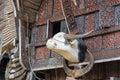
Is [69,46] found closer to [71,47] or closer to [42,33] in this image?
[71,47]

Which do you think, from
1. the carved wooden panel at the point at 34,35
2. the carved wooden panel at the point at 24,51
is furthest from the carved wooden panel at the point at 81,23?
the carved wooden panel at the point at 24,51

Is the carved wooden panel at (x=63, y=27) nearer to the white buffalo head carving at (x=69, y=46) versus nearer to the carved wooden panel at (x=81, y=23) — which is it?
the carved wooden panel at (x=81, y=23)

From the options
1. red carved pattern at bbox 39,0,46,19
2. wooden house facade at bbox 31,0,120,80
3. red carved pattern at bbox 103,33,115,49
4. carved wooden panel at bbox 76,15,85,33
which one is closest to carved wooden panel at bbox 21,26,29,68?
wooden house facade at bbox 31,0,120,80

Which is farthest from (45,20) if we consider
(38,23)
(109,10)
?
(109,10)

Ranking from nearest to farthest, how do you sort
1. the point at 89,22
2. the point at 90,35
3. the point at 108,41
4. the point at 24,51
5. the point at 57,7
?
the point at 108,41 < the point at 90,35 < the point at 89,22 < the point at 57,7 < the point at 24,51

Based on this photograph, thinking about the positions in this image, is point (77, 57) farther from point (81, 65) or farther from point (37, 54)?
point (37, 54)

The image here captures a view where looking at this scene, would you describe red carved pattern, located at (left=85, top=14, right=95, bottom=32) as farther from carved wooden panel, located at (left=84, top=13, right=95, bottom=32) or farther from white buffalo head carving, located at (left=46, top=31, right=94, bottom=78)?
white buffalo head carving, located at (left=46, top=31, right=94, bottom=78)

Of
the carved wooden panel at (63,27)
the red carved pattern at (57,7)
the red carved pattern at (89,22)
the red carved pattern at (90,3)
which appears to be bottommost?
the carved wooden panel at (63,27)

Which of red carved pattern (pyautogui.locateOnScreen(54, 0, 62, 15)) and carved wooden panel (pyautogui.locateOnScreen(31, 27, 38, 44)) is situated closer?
red carved pattern (pyautogui.locateOnScreen(54, 0, 62, 15))

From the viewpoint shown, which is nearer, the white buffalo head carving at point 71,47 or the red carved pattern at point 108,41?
the red carved pattern at point 108,41

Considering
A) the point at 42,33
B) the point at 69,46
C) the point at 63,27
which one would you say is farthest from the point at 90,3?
Result: the point at 42,33

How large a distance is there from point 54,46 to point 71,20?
50 cm

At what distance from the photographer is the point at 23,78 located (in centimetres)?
721

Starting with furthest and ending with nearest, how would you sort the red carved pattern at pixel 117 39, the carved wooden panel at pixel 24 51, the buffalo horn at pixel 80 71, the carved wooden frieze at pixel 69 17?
1. the carved wooden panel at pixel 24 51
2. the carved wooden frieze at pixel 69 17
3. the buffalo horn at pixel 80 71
4. the red carved pattern at pixel 117 39
